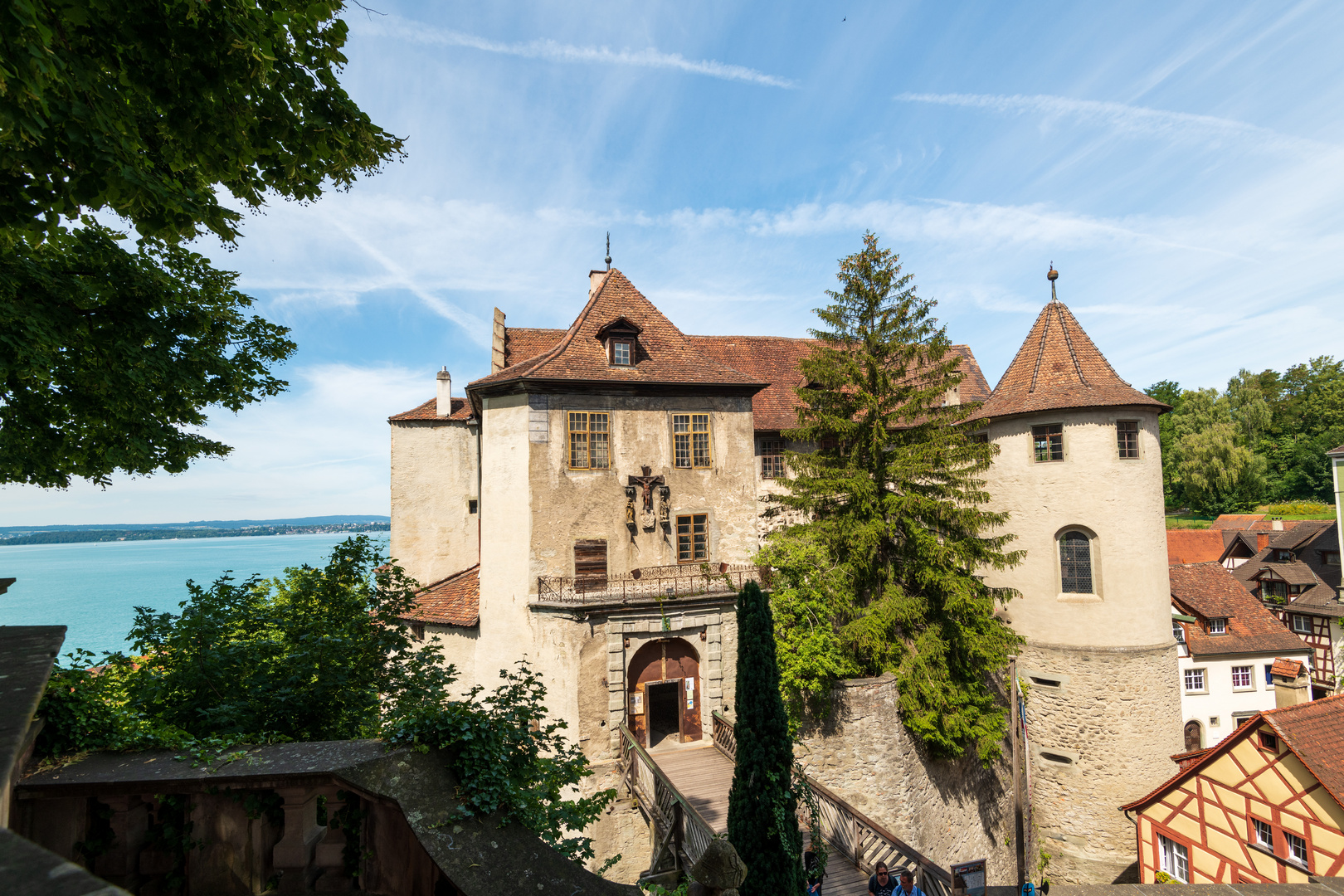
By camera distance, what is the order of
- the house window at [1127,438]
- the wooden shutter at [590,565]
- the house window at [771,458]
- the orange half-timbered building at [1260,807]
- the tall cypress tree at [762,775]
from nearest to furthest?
the tall cypress tree at [762,775]
the orange half-timbered building at [1260,807]
the wooden shutter at [590,565]
the house window at [1127,438]
the house window at [771,458]

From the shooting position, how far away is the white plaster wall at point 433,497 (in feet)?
76.9

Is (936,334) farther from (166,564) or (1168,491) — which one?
(166,564)

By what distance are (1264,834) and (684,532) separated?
16.1m

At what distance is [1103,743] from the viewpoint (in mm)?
20438

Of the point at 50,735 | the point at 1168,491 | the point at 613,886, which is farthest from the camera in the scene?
the point at 1168,491

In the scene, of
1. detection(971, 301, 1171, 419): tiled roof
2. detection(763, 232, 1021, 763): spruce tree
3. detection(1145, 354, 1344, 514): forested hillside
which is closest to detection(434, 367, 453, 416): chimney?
detection(763, 232, 1021, 763): spruce tree

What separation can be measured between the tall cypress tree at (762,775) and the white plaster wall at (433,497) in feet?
52.1

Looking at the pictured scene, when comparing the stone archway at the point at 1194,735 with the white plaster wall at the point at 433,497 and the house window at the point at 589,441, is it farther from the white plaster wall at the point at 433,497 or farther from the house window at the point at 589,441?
the white plaster wall at the point at 433,497

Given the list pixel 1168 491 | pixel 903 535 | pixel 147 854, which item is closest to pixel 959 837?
pixel 903 535

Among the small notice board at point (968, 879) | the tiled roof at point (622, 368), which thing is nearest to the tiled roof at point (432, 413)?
the tiled roof at point (622, 368)

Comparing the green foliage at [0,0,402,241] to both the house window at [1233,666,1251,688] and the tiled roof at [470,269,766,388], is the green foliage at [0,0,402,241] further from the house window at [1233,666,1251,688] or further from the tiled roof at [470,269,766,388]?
the house window at [1233,666,1251,688]

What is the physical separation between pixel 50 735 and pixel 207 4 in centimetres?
498

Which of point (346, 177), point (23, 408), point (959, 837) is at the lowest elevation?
point (959, 837)

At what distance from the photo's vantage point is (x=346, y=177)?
20.8 feet
